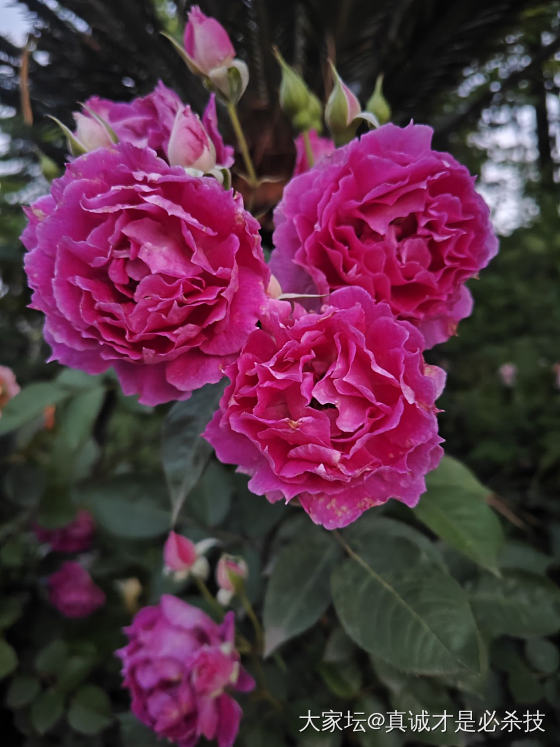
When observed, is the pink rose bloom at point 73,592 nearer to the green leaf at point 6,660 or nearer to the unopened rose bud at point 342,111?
the green leaf at point 6,660

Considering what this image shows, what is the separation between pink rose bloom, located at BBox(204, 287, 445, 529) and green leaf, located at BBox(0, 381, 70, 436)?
1.40 feet

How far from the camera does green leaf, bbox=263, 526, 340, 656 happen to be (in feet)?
1.74

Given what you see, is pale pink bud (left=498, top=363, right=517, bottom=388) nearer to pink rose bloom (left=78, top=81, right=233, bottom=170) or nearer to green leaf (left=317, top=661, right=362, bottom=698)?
green leaf (left=317, top=661, right=362, bottom=698)

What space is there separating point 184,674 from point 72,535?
44 cm

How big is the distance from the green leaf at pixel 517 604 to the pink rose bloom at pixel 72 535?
0.62m

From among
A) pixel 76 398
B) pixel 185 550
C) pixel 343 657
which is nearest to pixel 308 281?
pixel 185 550

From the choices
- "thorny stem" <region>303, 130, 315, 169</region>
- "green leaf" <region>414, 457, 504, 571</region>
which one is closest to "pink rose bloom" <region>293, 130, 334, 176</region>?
"thorny stem" <region>303, 130, 315, 169</region>

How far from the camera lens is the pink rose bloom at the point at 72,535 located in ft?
2.99

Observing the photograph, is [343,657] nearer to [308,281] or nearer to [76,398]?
[308,281]

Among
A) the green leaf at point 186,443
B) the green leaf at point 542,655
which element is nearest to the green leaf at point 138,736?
the green leaf at point 186,443

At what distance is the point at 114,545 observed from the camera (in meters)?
→ 0.94

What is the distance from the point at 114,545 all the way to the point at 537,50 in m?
1.23

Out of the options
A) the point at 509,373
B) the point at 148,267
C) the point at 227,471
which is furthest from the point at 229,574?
the point at 509,373

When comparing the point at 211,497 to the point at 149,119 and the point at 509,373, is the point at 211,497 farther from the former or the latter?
the point at 509,373
